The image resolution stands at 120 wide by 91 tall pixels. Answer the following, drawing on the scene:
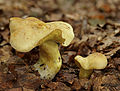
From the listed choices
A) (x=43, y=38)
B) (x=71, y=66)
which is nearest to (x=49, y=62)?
(x=71, y=66)

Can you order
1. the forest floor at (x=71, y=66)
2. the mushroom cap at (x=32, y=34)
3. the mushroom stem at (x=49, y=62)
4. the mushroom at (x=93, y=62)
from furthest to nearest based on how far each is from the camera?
the mushroom stem at (x=49, y=62) < the forest floor at (x=71, y=66) < the mushroom at (x=93, y=62) < the mushroom cap at (x=32, y=34)

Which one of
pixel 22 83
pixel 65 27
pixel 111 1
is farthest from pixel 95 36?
pixel 111 1

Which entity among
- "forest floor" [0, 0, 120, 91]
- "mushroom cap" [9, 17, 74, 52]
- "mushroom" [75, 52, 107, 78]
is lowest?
"forest floor" [0, 0, 120, 91]

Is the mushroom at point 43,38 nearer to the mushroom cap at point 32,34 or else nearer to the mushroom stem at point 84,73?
the mushroom cap at point 32,34

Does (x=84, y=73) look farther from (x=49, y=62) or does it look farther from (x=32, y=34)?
(x=32, y=34)

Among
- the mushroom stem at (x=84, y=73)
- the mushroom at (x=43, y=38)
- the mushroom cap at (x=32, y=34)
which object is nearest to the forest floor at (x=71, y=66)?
the mushroom stem at (x=84, y=73)

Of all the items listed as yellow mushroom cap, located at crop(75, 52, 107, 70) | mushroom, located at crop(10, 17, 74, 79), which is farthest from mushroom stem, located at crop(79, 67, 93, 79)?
mushroom, located at crop(10, 17, 74, 79)

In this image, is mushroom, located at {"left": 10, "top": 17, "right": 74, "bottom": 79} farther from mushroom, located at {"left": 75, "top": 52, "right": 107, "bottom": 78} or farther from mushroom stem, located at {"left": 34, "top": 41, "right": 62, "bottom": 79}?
mushroom, located at {"left": 75, "top": 52, "right": 107, "bottom": 78}
